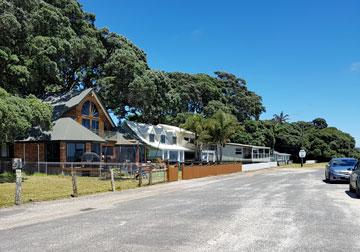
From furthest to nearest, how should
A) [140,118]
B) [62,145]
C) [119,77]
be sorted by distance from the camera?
1. [140,118]
2. [119,77]
3. [62,145]

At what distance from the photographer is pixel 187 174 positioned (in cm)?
3450

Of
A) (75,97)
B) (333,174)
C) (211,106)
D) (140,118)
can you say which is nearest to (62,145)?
(75,97)

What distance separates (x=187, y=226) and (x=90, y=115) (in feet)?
121

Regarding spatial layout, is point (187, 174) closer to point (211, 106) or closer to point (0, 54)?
point (0, 54)

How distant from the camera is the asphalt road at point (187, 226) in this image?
8.63m

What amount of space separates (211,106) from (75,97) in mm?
36075

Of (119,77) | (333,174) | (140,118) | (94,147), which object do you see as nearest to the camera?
(333,174)

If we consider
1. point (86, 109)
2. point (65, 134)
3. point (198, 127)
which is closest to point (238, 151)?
point (198, 127)

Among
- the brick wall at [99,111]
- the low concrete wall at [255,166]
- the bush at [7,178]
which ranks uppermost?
the brick wall at [99,111]

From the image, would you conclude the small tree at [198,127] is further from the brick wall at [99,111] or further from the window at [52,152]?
the window at [52,152]

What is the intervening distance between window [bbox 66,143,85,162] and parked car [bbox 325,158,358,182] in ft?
69.8

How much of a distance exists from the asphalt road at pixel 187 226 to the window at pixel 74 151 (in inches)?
908

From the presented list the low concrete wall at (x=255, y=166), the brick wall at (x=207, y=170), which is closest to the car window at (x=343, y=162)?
the brick wall at (x=207, y=170)

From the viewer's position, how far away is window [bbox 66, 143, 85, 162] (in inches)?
1550
